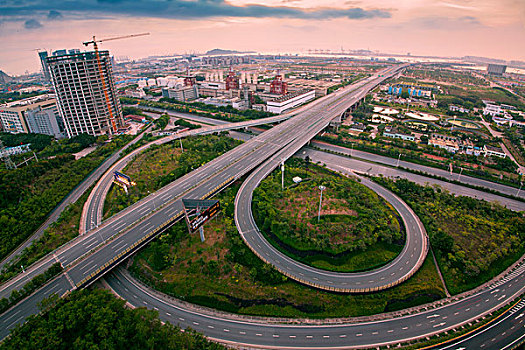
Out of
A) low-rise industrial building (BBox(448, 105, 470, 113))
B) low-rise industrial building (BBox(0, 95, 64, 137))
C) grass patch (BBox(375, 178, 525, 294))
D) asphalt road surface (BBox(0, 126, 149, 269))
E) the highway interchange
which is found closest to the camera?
the highway interchange

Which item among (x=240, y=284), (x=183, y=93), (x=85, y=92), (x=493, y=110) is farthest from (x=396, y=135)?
(x=85, y=92)

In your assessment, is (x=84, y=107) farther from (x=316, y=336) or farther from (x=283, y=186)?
(x=316, y=336)

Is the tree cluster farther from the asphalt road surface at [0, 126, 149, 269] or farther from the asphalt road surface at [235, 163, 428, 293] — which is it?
the asphalt road surface at [0, 126, 149, 269]

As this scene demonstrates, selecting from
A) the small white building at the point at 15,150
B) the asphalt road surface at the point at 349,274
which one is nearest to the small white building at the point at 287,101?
the asphalt road surface at the point at 349,274

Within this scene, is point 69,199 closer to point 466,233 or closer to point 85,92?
point 85,92

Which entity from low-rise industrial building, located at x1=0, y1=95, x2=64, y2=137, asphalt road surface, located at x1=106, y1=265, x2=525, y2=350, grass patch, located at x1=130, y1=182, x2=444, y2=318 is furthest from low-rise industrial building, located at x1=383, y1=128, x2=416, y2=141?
low-rise industrial building, located at x1=0, y1=95, x2=64, y2=137

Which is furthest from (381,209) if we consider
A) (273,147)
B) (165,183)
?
(165,183)

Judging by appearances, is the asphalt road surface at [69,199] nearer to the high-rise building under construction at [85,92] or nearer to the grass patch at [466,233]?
the high-rise building under construction at [85,92]
